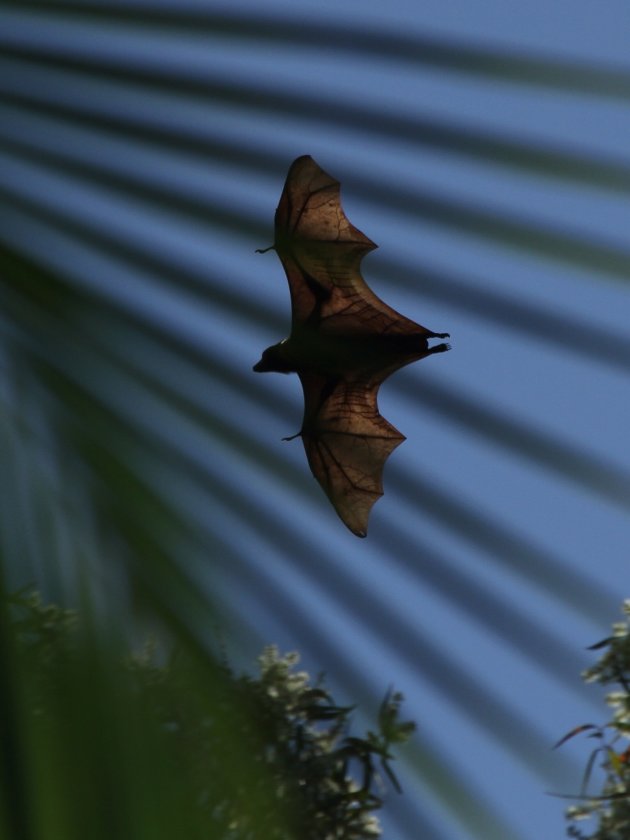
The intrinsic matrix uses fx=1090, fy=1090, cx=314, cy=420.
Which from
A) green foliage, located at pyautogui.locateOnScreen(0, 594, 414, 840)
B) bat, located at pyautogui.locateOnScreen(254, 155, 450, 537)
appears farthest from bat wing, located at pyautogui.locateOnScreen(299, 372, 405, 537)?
green foliage, located at pyautogui.locateOnScreen(0, 594, 414, 840)

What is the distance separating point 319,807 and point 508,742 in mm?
329

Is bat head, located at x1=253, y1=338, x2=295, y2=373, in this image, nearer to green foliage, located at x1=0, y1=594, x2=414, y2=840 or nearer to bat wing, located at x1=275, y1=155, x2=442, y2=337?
bat wing, located at x1=275, y1=155, x2=442, y2=337

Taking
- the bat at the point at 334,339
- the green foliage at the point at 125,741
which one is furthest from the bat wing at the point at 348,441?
the green foliage at the point at 125,741

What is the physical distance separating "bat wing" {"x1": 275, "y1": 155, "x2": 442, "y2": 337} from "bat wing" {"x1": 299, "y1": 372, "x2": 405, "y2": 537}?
0.08 m

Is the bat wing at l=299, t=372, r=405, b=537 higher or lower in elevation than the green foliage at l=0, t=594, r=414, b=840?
higher

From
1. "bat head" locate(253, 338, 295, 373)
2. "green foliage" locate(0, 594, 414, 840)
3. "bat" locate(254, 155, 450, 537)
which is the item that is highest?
"bat" locate(254, 155, 450, 537)

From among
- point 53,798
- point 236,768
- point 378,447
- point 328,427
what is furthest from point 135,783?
point 328,427

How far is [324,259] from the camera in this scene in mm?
1458

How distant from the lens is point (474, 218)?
1.18 metres

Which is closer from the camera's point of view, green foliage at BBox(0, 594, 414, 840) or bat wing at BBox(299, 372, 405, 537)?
green foliage at BBox(0, 594, 414, 840)

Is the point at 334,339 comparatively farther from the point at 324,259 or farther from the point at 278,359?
the point at 278,359

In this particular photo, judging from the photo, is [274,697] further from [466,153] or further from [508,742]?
[466,153]

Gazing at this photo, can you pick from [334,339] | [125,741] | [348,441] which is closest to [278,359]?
[334,339]

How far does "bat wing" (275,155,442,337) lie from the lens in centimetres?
116
